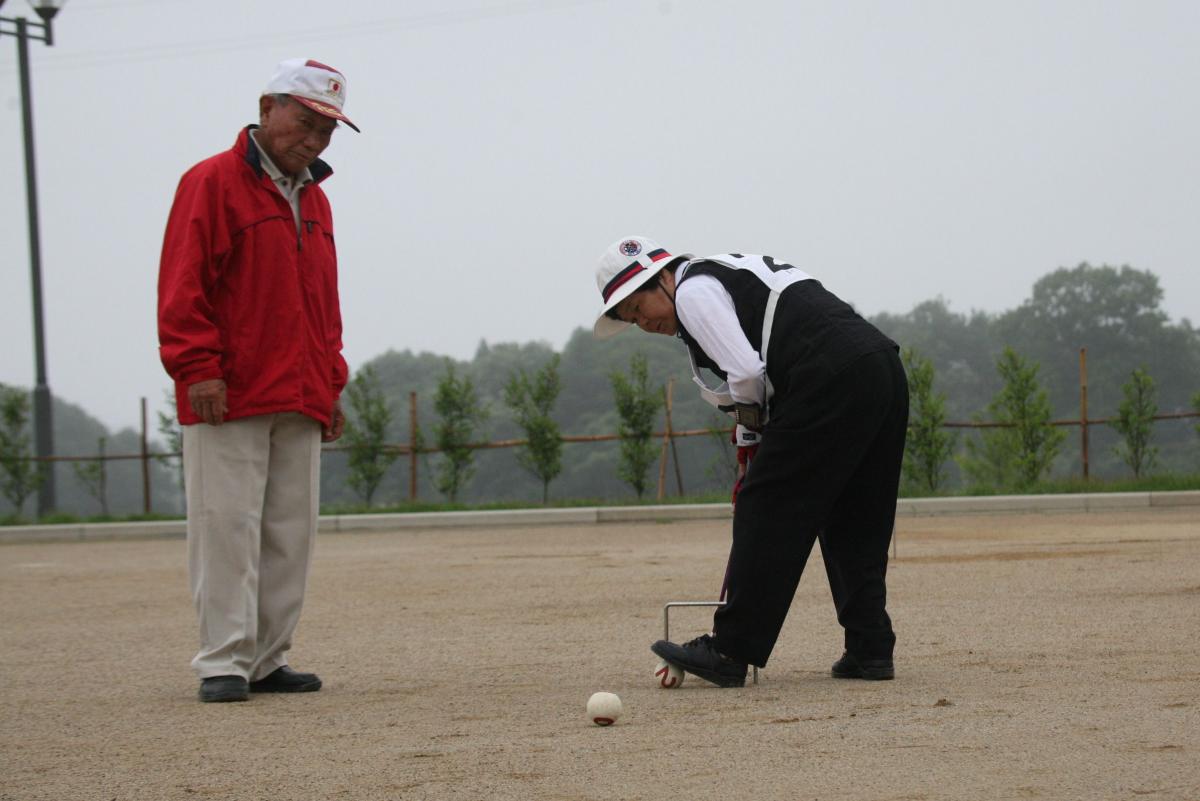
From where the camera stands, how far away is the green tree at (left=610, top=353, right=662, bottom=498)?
20.4m

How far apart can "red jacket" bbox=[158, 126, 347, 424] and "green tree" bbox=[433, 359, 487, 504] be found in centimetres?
1599

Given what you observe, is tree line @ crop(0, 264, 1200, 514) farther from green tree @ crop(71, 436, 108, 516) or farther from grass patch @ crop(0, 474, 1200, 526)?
grass patch @ crop(0, 474, 1200, 526)

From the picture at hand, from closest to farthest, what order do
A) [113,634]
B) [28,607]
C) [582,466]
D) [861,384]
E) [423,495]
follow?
[861,384]
[113,634]
[28,607]
[423,495]
[582,466]

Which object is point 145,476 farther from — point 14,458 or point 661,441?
point 661,441

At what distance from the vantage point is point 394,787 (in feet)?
12.1

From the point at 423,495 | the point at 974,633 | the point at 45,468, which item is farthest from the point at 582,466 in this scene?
the point at 974,633

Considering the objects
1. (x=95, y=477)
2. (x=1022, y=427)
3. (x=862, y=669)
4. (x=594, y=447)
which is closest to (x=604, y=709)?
(x=862, y=669)

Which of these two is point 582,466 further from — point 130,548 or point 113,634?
point 113,634

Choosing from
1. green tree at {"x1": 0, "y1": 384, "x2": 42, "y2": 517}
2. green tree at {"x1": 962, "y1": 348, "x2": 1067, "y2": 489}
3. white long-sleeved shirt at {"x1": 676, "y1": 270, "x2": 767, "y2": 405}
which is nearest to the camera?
white long-sleeved shirt at {"x1": 676, "y1": 270, "x2": 767, "y2": 405}

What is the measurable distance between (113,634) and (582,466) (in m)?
19.4

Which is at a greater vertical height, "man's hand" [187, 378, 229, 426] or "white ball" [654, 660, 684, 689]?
"man's hand" [187, 378, 229, 426]

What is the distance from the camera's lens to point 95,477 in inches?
900

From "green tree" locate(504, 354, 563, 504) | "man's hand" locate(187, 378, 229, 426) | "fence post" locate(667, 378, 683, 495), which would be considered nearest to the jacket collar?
"man's hand" locate(187, 378, 229, 426)

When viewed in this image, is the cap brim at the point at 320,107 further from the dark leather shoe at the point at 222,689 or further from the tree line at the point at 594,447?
the tree line at the point at 594,447
